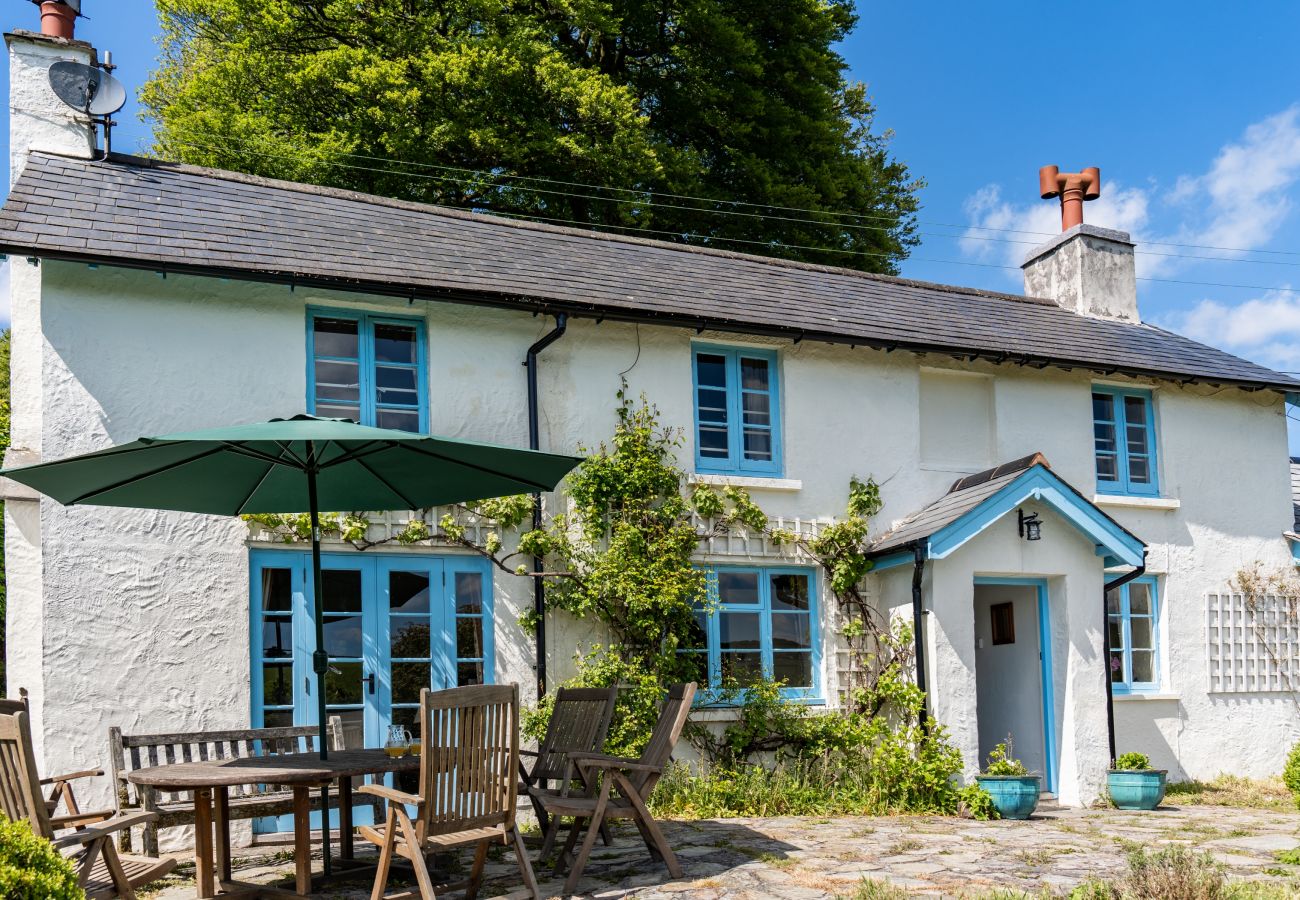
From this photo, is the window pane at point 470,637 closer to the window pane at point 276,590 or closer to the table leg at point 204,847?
the window pane at point 276,590

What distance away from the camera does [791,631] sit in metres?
12.5

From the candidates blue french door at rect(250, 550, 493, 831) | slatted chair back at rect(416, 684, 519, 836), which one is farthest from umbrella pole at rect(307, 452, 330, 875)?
blue french door at rect(250, 550, 493, 831)

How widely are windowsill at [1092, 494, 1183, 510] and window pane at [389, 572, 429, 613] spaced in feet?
26.0

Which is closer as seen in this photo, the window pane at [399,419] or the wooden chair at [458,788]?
the wooden chair at [458,788]

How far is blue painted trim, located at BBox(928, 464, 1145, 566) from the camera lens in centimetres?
1183

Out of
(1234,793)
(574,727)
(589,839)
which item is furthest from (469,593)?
(1234,793)

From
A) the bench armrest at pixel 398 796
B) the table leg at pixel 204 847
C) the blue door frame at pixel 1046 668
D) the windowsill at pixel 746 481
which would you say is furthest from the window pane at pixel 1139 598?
the table leg at pixel 204 847

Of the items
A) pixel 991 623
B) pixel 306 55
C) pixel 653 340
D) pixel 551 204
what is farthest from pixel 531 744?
pixel 306 55

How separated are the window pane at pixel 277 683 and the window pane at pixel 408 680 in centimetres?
88

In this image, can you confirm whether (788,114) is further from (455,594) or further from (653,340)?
(455,594)

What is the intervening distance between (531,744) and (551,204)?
13361mm

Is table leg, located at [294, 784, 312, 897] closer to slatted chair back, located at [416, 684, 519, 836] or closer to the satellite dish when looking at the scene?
slatted chair back, located at [416, 684, 519, 836]

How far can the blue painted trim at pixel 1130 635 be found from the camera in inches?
548

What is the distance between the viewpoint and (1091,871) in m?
7.92
